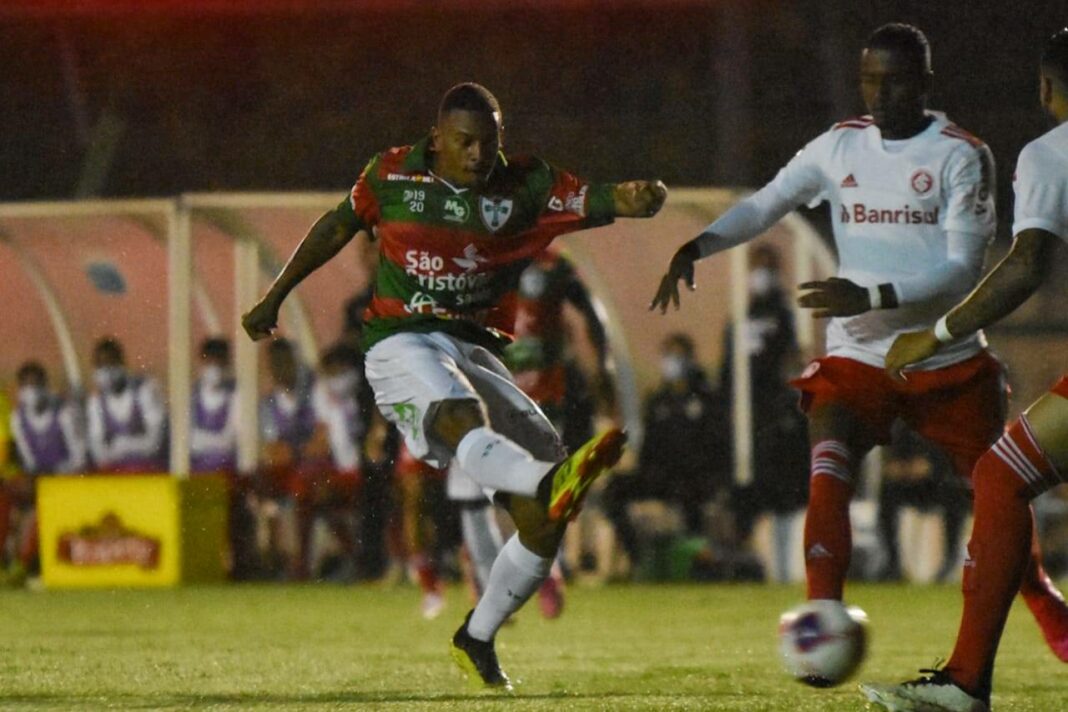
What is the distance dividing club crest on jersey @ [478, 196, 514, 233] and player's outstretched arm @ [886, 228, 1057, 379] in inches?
72.8

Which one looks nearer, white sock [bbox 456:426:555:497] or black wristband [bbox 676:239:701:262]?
white sock [bbox 456:426:555:497]

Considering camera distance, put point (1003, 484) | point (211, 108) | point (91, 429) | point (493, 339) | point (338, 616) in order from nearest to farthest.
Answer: point (1003, 484), point (493, 339), point (338, 616), point (91, 429), point (211, 108)

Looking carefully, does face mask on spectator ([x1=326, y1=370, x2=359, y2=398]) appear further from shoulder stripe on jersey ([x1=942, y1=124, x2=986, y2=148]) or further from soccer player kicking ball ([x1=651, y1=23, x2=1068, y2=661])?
shoulder stripe on jersey ([x1=942, y1=124, x2=986, y2=148])

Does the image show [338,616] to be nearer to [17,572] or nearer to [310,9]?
[17,572]

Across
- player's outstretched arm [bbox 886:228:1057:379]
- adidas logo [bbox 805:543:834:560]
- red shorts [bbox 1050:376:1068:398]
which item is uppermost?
player's outstretched arm [bbox 886:228:1057:379]

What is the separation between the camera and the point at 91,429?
15875 mm

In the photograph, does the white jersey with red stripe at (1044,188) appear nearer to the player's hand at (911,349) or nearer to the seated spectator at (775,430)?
the player's hand at (911,349)

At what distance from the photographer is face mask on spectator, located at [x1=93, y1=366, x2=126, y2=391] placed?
15672 mm

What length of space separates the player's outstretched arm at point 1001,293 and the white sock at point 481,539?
479 cm

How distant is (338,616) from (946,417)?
483 cm

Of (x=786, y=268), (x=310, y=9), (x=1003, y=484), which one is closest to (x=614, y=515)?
(x=786, y=268)

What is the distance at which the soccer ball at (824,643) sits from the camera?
650 cm

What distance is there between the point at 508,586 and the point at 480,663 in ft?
0.87

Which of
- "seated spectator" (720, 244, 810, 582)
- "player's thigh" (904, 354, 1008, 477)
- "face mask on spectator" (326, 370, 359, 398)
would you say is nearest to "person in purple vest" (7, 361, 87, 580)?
"face mask on spectator" (326, 370, 359, 398)
